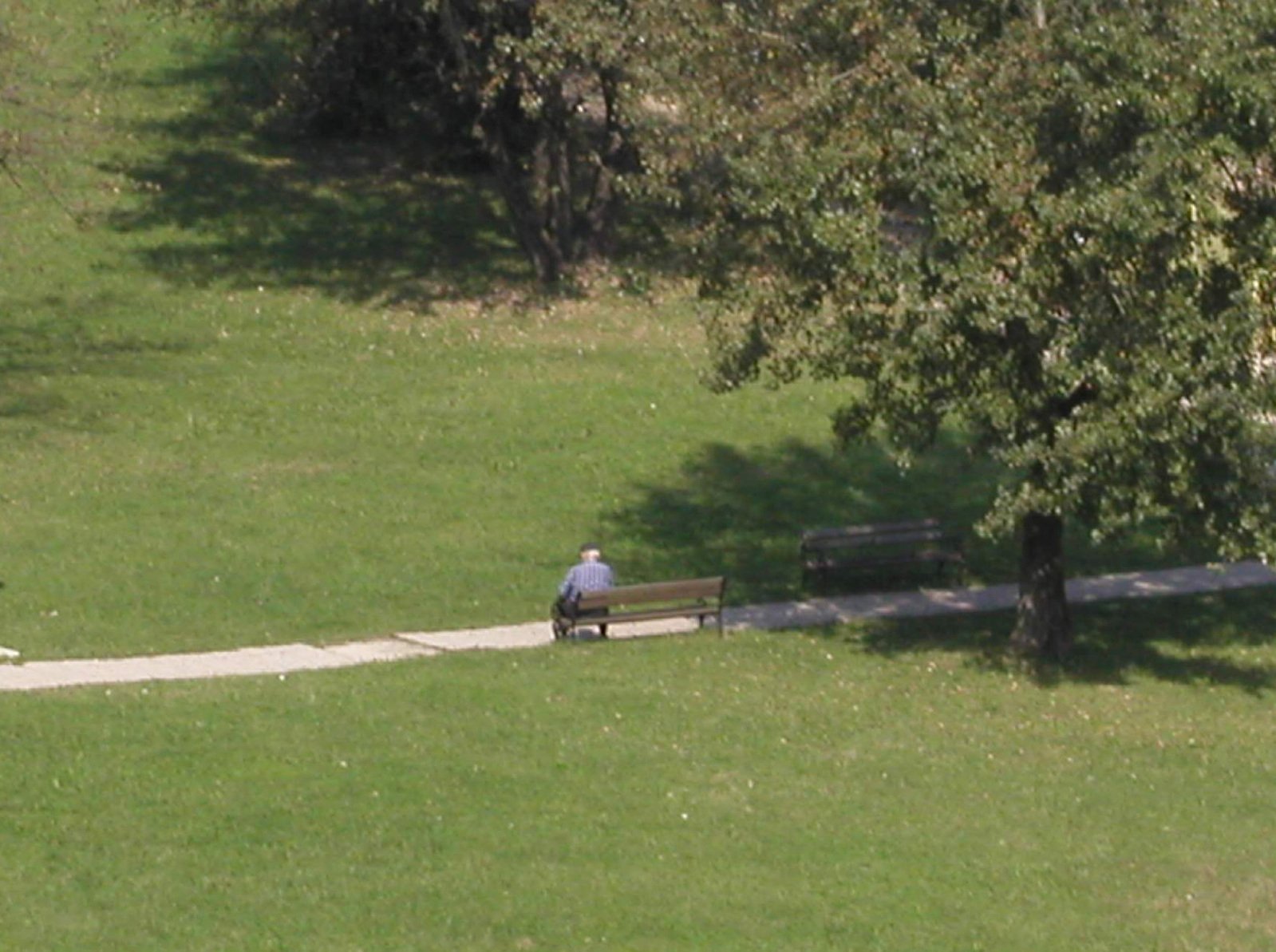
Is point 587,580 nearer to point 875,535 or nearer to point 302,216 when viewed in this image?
point 875,535

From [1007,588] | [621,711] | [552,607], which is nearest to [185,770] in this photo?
[621,711]

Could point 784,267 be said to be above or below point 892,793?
above

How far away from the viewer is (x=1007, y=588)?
21.3 metres

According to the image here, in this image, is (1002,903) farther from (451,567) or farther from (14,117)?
(14,117)

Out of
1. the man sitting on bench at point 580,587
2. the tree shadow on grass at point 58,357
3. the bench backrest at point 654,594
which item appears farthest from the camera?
the tree shadow on grass at point 58,357

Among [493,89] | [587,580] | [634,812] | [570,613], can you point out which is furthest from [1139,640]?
[493,89]

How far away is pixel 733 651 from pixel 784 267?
3513 millimetres

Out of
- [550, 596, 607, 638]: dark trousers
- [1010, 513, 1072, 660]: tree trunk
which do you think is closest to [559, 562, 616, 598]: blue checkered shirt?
[550, 596, 607, 638]: dark trousers

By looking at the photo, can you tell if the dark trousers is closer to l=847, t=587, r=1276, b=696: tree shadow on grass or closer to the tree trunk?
l=847, t=587, r=1276, b=696: tree shadow on grass

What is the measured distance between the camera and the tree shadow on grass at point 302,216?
2995 centimetres

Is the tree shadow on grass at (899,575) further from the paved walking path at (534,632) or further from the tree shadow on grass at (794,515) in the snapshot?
the paved walking path at (534,632)

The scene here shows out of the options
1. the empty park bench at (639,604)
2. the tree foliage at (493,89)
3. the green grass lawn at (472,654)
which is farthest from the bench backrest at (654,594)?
the tree foliage at (493,89)

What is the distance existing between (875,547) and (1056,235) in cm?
673

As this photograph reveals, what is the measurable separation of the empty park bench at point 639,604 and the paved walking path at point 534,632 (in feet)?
0.89
